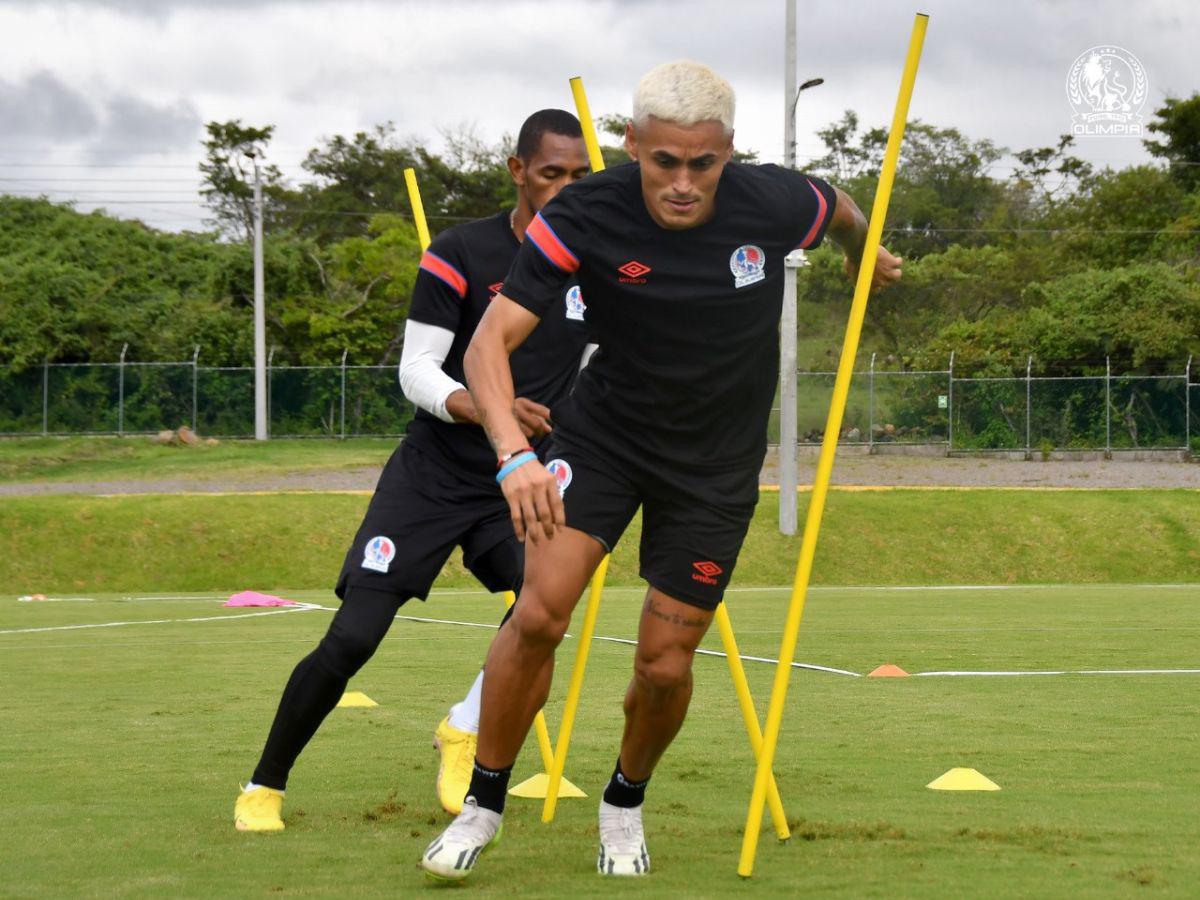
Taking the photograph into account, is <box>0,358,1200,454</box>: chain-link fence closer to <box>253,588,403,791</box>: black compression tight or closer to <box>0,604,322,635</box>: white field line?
<box>0,604,322,635</box>: white field line

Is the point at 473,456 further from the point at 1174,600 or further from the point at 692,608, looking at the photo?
the point at 1174,600

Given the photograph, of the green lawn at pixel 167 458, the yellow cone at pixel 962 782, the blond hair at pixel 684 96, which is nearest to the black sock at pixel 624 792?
the yellow cone at pixel 962 782

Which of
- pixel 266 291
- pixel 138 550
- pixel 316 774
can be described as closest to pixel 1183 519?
pixel 138 550

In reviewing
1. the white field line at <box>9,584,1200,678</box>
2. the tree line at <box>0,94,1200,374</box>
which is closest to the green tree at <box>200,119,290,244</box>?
the tree line at <box>0,94,1200,374</box>

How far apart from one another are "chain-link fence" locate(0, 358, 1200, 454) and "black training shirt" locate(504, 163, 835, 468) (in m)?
32.0

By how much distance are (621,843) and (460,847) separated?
0.50 meters

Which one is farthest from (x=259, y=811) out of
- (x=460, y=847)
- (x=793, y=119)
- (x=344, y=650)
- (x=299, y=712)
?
(x=793, y=119)

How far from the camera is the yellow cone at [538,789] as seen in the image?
5582 mm

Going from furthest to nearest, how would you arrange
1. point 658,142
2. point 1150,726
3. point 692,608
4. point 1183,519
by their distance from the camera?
point 1183,519
point 1150,726
point 692,608
point 658,142

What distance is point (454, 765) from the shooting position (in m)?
5.57

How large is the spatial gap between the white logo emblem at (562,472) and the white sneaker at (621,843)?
0.92 meters

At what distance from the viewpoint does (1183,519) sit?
80.4 ft

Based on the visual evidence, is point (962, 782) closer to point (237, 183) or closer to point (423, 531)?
point (423, 531)

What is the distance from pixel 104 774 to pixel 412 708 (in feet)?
7.40
